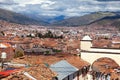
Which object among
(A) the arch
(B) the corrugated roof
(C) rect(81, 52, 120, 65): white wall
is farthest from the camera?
(C) rect(81, 52, 120, 65): white wall

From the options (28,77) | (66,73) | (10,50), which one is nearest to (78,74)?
(66,73)

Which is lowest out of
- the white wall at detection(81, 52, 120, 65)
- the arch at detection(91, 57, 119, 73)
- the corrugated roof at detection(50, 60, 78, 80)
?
the arch at detection(91, 57, 119, 73)

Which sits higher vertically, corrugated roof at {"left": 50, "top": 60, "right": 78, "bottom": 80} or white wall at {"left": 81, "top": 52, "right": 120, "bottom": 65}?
corrugated roof at {"left": 50, "top": 60, "right": 78, "bottom": 80}

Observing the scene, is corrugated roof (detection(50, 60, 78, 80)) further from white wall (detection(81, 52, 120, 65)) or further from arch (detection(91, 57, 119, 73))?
white wall (detection(81, 52, 120, 65))

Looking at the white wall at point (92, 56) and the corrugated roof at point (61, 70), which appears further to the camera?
the white wall at point (92, 56)

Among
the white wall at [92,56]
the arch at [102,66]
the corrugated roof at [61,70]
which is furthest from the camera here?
the white wall at [92,56]

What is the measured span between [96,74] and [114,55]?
13.9ft

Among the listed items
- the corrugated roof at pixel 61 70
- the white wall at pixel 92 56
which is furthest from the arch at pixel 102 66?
the corrugated roof at pixel 61 70

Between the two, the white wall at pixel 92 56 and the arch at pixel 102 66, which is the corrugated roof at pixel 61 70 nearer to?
the arch at pixel 102 66

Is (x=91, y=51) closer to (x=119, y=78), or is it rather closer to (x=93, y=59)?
(x=93, y=59)

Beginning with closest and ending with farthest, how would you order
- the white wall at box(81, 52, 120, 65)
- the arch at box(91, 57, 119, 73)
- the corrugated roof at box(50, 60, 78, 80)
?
1. the corrugated roof at box(50, 60, 78, 80)
2. the arch at box(91, 57, 119, 73)
3. the white wall at box(81, 52, 120, 65)

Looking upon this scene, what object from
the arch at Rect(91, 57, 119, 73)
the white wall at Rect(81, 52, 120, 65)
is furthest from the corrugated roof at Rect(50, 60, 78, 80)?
the white wall at Rect(81, 52, 120, 65)

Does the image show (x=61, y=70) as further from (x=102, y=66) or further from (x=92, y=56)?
(x=102, y=66)

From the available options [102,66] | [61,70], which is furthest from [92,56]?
[61,70]
